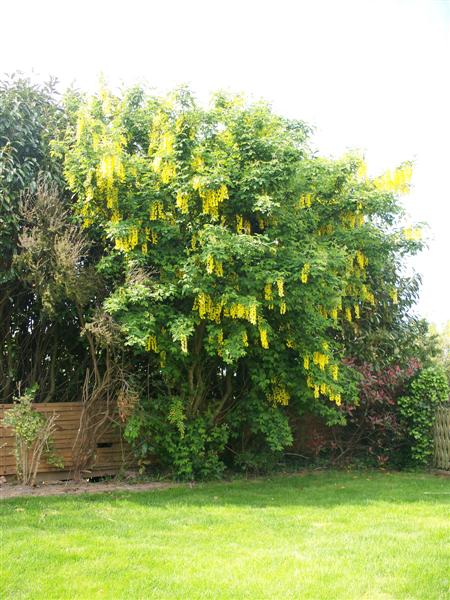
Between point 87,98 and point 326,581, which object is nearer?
point 326,581

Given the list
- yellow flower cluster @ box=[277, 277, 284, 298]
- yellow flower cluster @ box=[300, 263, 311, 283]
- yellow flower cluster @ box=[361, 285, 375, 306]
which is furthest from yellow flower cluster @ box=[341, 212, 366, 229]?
yellow flower cluster @ box=[277, 277, 284, 298]

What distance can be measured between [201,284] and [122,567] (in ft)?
12.7

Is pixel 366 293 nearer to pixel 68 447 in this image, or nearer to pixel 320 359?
pixel 320 359

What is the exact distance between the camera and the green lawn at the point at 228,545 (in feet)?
13.0

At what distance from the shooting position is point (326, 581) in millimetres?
4090

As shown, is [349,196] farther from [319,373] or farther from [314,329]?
[319,373]

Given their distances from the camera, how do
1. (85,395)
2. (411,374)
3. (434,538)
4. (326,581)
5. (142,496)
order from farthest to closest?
(411,374)
(85,395)
(142,496)
(434,538)
(326,581)

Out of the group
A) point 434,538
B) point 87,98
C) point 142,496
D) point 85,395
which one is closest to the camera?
point 434,538

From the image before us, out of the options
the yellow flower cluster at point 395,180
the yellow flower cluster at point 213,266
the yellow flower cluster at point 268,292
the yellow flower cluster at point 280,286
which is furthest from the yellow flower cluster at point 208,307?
the yellow flower cluster at point 395,180

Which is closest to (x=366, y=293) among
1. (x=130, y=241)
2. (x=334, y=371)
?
(x=334, y=371)

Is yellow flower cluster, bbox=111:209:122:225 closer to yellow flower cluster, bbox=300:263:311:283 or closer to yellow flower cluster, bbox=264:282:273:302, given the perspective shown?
yellow flower cluster, bbox=264:282:273:302

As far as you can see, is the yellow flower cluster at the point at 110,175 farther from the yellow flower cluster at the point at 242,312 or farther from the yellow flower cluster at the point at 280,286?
the yellow flower cluster at the point at 280,286

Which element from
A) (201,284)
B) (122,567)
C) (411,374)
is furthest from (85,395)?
(411,374)

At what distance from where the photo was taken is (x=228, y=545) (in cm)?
503
